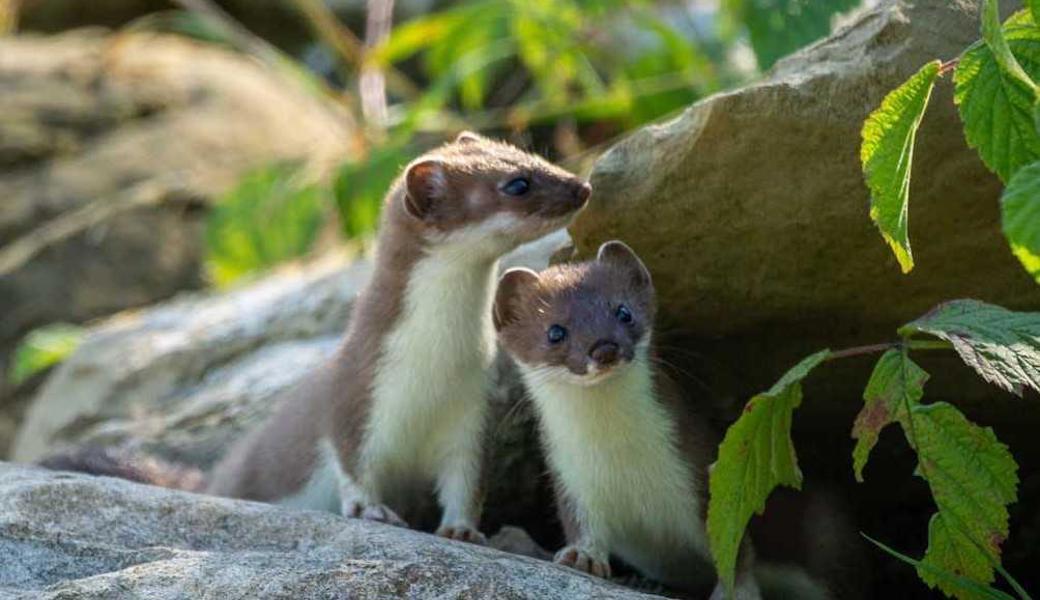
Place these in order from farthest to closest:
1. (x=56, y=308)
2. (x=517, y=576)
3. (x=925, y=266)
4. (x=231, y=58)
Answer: (x=231, y=58)
(x=56, y=308)
(x=925, y=266)
(x=517, y=576)

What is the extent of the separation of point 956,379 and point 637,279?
997mm

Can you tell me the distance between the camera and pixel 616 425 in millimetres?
4863

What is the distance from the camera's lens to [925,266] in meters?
4.63

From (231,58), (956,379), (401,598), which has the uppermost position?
(231,58)

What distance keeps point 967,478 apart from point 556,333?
1618 millimetres

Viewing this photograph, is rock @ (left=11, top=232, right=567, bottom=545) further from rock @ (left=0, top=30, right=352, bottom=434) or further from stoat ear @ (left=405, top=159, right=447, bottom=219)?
rock @ (left=0, top=30, right=352, bottom=434)

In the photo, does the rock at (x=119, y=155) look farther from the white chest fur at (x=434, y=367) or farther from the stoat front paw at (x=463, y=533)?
the stoat front paw at (x=463, y=533)

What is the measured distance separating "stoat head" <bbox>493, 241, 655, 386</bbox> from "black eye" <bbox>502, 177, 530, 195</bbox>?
0.27 m

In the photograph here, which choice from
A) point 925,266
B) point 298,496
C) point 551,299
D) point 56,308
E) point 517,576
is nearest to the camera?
point 517,576

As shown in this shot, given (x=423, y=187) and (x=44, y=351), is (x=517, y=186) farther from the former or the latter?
(x=44, y=351)

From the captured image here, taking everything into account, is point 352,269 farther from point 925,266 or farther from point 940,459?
point 940,459

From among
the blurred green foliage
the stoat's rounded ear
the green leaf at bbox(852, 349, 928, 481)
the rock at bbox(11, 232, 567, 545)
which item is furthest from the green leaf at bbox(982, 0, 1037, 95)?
the blurred green foliage

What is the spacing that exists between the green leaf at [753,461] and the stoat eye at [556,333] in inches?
44.3

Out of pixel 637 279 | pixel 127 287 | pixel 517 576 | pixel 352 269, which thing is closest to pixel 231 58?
pixel 127 287
